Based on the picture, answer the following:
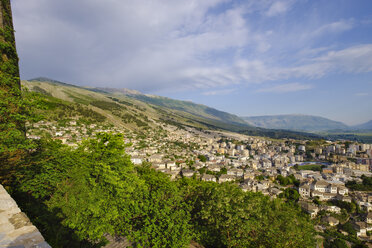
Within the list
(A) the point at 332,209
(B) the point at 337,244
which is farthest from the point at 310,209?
(B) the point at 337,244

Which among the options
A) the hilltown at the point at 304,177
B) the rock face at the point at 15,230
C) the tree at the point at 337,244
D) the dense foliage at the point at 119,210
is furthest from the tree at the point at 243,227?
the tree at the point at 337,244

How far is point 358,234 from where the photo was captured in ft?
131

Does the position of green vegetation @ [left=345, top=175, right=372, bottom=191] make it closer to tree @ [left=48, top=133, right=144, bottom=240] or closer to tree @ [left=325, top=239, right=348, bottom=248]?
tree @ [left=325, top=239, right=348, bottom=248]

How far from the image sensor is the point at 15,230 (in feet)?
13.6

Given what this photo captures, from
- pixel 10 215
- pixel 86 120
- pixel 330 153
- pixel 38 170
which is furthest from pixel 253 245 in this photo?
pixel 330 153

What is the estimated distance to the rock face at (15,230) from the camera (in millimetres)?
3682

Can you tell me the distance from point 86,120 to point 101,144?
122m

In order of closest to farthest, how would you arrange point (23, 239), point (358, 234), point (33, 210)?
point (23, 239)
point (33, 210)
point (358, 234)

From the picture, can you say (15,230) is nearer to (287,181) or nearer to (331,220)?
(331,220)

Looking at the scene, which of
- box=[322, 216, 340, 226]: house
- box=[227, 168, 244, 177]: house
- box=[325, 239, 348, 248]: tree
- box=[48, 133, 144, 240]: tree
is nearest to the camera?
box=[48, 133, 144, 240]: tree

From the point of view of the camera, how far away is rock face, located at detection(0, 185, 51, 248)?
368cm

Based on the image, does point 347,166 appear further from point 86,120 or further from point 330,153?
point 86,120

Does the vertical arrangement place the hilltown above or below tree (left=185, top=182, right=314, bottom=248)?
below

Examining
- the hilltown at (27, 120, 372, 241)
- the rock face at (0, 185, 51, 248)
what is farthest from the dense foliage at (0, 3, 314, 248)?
the rock face at (0, 185, 51, 248)
